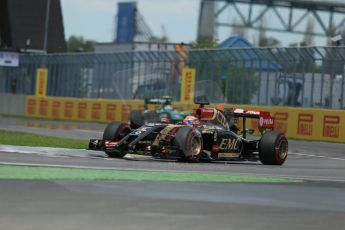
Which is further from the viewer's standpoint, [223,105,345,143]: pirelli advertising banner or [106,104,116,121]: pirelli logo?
[106,104,116,121]: pirelli logo

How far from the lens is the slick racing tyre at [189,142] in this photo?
51.2 feet

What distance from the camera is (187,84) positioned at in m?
38.2

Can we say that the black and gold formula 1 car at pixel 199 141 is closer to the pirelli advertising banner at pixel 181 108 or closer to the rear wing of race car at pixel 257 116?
the rear wing of race car at pixel 257 116

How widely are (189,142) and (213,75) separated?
21.3 meters

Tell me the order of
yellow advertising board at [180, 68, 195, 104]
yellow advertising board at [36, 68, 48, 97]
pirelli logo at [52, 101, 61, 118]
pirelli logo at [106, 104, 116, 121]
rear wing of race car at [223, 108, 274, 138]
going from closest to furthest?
1. rear wing of race car at [223, 108, 274, 138]
2. yellow advertising board at [180, 68, 195, 104]
3. pirelli logo at [106, 104, 116, 121]
4. pirelli logo at [52, 101, 61, 118]
5. yellow advertising board at [36, 68, 48, 97]

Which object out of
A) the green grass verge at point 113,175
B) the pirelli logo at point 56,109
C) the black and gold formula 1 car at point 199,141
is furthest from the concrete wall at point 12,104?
the green grass verge at point 113,175

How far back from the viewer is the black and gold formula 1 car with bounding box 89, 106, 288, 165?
15.9 meters

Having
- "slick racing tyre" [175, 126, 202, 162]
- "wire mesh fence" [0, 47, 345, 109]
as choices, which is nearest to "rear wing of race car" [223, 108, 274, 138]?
"slick racing tyre" [175, 126, 202, 162]

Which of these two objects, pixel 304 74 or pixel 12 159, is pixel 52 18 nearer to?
pixel 304 74

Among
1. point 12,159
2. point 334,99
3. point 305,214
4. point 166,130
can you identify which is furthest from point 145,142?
point 334,99

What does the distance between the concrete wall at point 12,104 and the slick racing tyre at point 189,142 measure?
3398 centimetres

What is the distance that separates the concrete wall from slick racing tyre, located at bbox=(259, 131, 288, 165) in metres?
33.6

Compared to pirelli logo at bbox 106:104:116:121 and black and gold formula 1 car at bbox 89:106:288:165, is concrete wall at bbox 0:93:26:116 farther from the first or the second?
black and gold formula 1 car at bbox 89:106:288:165

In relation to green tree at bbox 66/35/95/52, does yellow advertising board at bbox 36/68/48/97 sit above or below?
below
